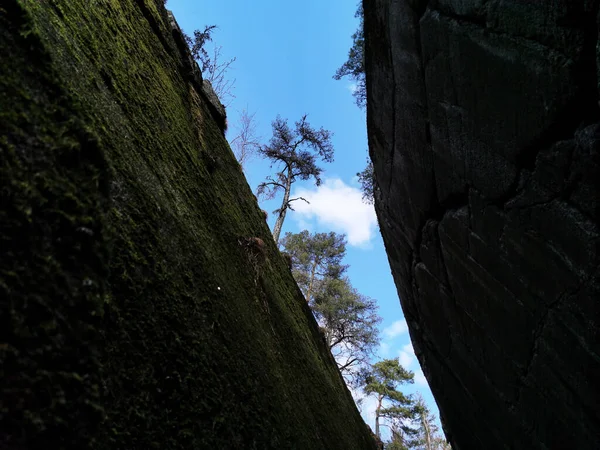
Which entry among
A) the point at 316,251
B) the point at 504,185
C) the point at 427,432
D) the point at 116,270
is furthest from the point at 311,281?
the point at 427,432

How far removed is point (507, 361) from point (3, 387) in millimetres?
5283

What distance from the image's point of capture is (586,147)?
2.49 metres

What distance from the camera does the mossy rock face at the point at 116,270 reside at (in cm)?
98

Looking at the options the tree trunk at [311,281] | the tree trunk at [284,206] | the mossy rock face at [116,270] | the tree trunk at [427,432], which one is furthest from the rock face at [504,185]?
the tree trunk at [427,432]

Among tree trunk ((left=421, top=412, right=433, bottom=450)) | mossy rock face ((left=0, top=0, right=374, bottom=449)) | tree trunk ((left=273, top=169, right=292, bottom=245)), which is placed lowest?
mossy rock face ((left=0, top=0, right=374, bottom=449))

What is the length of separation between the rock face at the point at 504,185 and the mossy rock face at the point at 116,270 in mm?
2664

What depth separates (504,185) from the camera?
3.43 meters

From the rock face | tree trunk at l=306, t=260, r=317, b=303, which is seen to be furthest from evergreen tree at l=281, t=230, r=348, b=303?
the rock face

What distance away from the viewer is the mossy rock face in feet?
3.23

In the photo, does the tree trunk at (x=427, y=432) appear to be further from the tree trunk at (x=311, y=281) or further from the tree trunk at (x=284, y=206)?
the tree trunk at (x=284, y=206)

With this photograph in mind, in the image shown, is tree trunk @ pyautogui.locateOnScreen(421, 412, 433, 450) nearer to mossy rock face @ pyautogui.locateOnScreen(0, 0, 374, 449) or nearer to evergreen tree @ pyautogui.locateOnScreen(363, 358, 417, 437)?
evergreen tree @ pyautogui.locateOnScreen(363, 358, 417, 437)

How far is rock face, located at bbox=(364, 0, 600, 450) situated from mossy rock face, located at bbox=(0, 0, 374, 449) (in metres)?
2.66

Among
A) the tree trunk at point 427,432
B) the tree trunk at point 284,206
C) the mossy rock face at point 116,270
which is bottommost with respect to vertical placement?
the mossy rock face at point 116,270

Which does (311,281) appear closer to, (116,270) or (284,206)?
(284,206)
